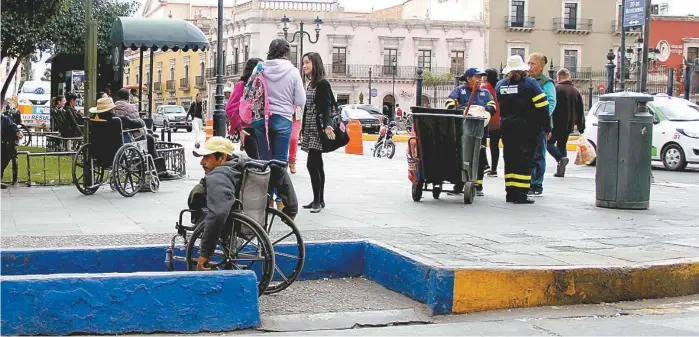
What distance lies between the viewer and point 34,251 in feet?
19.7

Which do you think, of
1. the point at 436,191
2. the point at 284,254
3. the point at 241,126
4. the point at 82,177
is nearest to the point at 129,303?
the point at 284,254

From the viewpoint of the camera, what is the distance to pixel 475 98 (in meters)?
11.4

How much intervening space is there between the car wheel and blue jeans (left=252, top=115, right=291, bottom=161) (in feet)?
38.8

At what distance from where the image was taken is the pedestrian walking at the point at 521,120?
10164 mm

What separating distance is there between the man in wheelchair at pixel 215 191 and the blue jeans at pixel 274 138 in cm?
277

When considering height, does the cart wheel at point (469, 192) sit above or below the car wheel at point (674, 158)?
above

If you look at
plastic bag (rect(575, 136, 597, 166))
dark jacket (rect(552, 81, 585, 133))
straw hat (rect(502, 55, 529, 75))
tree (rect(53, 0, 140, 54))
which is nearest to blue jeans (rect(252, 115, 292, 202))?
straw hat (rect(502, 55, 529, 75))

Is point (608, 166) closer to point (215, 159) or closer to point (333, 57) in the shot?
point (215, 159)

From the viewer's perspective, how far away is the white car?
1805cm

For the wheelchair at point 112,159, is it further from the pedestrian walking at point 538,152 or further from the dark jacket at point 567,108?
the dark jacket at point 567,108

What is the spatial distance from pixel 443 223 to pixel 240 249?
3.10 meters

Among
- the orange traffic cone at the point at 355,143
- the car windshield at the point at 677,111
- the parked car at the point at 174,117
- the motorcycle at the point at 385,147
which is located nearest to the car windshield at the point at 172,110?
the parked car at the point at 174,117

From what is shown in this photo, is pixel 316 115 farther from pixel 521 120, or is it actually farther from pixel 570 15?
pixel 570 15

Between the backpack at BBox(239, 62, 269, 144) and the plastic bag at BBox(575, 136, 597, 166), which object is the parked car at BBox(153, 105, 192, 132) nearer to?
the plastic bag at BBox(575, 136, 597, 166)
